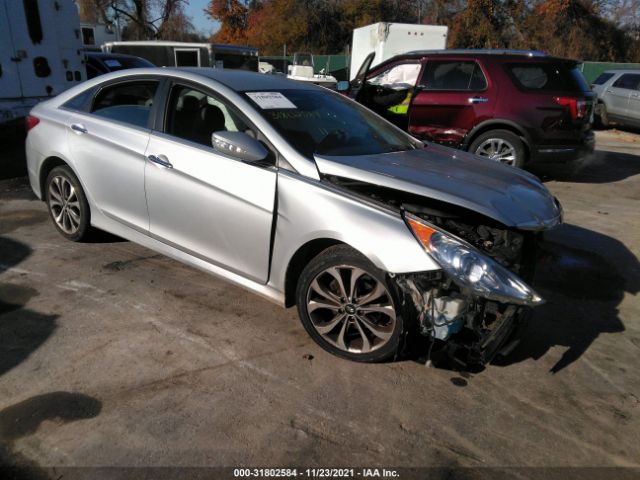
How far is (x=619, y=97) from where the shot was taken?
14.4 m

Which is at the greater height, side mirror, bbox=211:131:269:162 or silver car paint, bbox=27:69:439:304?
side mirror, bbox=211:131:269:162

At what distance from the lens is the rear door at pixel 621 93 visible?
14102 mm

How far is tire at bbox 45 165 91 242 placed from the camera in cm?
441

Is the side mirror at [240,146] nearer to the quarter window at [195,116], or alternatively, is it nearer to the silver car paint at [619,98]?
the quarter window at [195,116]

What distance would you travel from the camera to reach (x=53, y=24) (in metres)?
9.10

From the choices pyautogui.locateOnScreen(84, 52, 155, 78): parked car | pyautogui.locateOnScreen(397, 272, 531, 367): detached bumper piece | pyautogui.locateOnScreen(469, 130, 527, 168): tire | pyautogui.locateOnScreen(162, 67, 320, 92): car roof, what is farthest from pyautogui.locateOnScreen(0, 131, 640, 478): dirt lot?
pyautogui.locateOnScreen(84, 52, 155, 78): parked car

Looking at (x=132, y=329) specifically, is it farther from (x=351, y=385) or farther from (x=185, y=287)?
(x=351, y=385)

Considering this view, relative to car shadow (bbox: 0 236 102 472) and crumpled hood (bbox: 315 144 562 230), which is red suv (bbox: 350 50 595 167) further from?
car shadow (bbox: 0 236 102 472)

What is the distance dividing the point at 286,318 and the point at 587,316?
7.16ft

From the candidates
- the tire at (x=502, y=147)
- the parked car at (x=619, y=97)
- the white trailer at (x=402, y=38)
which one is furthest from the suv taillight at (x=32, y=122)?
the parked car at (x=619, y=97)

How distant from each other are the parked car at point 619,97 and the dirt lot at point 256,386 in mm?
12013

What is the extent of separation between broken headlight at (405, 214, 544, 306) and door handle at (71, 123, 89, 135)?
9.78 ft

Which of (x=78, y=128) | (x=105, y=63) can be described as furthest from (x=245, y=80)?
(x=105, y=63)

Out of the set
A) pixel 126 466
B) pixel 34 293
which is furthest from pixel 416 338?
pixel 34 293
